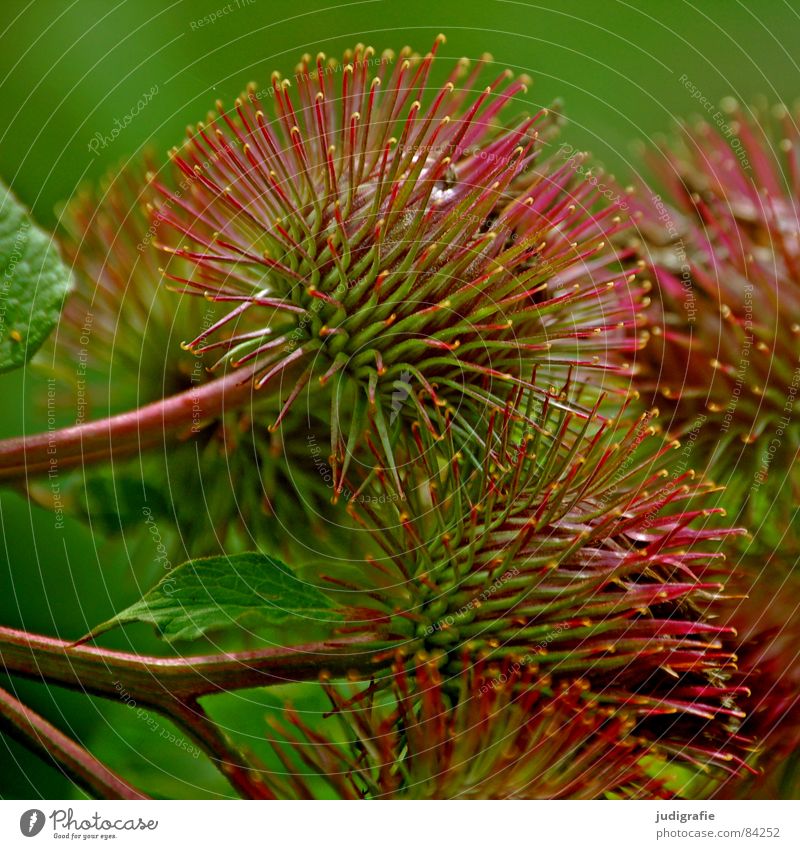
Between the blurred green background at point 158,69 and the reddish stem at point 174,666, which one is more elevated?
the blurred green background at point 158,69

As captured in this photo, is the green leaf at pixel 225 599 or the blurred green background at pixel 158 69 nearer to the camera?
the green leaf at pixel 225 599

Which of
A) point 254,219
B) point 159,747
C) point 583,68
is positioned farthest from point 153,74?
point 159,747

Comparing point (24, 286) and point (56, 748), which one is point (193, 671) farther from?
point (24, 286)
